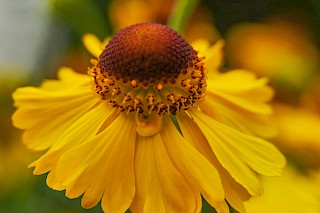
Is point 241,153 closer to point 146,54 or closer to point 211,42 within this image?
point 146,54

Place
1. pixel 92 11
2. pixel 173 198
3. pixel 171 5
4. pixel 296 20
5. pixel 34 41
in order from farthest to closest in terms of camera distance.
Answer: pixel 34 41 → pixel 296 20 → pixel 171 5 → pixel 92 11 → pixel 173 198

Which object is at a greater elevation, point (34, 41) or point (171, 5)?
point (171, 5)

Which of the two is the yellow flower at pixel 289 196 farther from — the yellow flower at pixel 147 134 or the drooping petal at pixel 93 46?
the drooping petal at pixel 93 46

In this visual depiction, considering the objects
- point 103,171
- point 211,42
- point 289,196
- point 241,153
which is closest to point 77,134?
point 103,171

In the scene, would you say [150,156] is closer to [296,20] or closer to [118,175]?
[118,175]

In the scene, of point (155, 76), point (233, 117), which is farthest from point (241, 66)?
point (155, 76)

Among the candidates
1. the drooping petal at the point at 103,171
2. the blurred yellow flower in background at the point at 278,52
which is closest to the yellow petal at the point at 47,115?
the drooping petal at the point at 103,171
